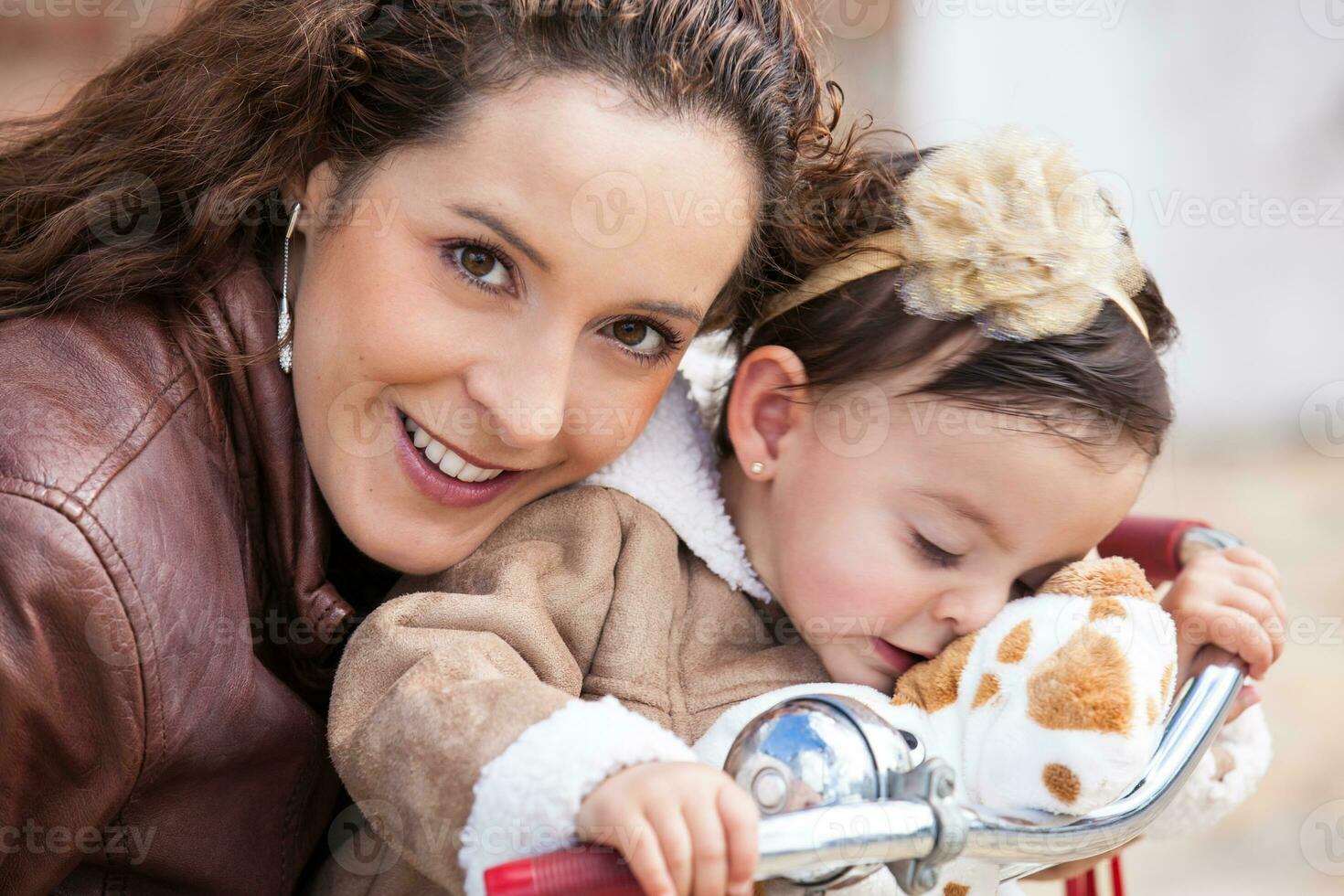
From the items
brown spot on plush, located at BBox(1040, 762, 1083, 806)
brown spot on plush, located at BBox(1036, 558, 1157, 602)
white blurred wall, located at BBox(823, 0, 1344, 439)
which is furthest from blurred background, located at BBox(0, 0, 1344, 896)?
brown spot on plush, located at BBox(1040, 762, 1083, 806)

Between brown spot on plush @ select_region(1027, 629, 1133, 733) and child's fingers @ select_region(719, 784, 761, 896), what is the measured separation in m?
0.44

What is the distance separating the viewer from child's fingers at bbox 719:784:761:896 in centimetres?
83

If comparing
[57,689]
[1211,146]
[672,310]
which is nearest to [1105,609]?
[672,310]

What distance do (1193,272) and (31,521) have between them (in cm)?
512

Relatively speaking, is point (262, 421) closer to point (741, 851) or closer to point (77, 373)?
point (77, 373)

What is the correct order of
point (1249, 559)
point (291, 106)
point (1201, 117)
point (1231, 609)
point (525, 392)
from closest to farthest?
point (525, 392), point (291, 106), point (1231, 609), point (1249, 559), point (1201, 117)

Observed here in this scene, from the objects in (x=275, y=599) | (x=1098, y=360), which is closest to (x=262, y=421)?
(x=275, y=599)

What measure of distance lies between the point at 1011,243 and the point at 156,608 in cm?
95

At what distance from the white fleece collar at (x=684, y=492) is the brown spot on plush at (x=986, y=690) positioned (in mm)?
292

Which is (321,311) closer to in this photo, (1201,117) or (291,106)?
(291,106)

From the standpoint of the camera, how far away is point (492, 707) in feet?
3.23

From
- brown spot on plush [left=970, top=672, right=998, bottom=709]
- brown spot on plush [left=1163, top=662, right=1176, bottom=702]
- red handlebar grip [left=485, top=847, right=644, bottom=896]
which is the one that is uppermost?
brown spot on plush [left=1163, top=662, right=1176, bottom=702]

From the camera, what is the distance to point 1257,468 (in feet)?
16.4

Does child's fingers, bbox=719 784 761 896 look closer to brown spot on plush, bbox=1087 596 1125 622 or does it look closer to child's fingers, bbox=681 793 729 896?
child's fingers, bbox=681 793 729 896
